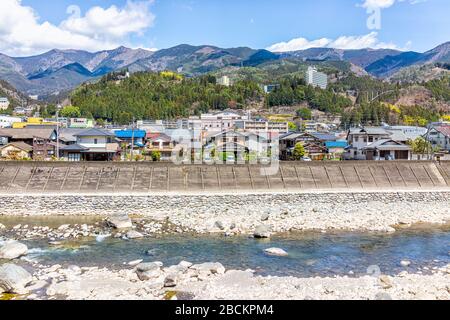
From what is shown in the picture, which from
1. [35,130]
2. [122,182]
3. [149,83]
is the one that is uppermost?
[149,83]

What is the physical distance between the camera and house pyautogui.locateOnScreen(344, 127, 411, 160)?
3847 centimetres

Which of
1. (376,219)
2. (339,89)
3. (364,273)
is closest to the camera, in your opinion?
(364,273)

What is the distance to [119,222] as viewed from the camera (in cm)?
1841

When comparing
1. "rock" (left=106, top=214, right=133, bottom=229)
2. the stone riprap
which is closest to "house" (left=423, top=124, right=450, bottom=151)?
the stone riprap

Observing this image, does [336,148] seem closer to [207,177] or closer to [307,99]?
[207,177]

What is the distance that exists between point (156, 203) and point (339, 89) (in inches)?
5139

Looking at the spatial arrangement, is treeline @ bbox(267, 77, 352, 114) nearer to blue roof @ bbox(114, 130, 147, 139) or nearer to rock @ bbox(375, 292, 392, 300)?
blue roof @ bbox(114, 130, 147, 139)

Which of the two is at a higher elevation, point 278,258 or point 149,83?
point 149,83

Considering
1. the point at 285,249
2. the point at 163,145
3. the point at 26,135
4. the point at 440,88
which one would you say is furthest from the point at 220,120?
the point at 440,88

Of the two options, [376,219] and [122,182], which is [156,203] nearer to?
[122,182]

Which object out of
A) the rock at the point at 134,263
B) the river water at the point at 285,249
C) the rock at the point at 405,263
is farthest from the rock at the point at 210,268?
the rock at the point at 405,263

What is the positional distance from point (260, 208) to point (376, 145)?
21813mm
